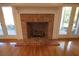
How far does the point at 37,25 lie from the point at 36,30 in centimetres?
13

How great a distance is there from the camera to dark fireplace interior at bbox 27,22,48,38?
104 inches

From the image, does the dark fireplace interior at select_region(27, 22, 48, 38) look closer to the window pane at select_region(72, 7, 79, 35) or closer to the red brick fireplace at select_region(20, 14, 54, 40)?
the red brick fireplace at select_region(20, 14, 54, 40)

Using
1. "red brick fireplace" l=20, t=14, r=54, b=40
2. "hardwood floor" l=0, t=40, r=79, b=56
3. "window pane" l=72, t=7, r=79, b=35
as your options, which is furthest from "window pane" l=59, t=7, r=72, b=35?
"hardwood floor" l=0, t=40, r=79, b=56

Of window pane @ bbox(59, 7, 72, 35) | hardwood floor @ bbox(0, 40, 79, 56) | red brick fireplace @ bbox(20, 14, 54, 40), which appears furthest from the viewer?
hardwood floor @ bbox(0, 40, 79, 56)

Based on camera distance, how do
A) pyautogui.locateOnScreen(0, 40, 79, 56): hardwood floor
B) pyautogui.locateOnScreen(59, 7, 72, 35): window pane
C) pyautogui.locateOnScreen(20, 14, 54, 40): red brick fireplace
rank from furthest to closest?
pyautogui.locateOnScreen(0, 40, 79, 56): hardwood floor → pyautogui.locateOnScreen(20, 14, 54, 40): red brick fireplace → pyautogui.locateOnScreen(59, 7, 72, 35): window pane

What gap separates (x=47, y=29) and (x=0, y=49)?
130 centimetres

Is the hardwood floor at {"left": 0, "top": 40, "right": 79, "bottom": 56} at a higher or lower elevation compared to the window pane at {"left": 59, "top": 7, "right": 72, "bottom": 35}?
lower

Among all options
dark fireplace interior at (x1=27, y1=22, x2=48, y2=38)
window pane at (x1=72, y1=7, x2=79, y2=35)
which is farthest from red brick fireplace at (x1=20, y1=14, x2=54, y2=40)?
window pane at (x1=72, y1=7, x2=79, y2=35)

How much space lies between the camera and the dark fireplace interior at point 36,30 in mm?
2635

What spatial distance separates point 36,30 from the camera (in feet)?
8.95

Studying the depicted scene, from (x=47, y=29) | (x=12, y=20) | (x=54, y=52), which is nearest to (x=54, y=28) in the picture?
(x=47, y=29)

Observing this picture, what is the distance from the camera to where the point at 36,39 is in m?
2.74

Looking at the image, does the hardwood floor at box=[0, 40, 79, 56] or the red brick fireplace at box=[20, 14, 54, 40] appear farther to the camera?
the hardwood floor at box=[0, 40, 79, 56]

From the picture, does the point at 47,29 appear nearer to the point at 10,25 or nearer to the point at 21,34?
the point at 21,34
